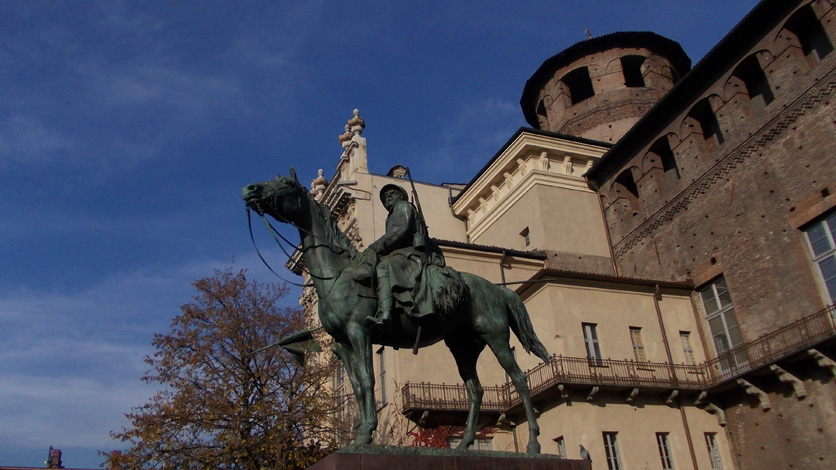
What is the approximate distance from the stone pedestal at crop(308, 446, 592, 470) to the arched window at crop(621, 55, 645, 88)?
1415 inches

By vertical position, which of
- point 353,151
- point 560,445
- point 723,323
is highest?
point 353,151

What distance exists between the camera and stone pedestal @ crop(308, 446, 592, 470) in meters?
6.63

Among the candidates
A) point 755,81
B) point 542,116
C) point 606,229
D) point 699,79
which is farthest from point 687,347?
point 542,116

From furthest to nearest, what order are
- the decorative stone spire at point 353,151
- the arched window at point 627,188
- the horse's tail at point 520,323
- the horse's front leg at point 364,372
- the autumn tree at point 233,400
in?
the decorative stone spire at point 353,151, the arched window at point 627,188, the autumn tree at point 233,400, the horse's tail at point 520,323, the horse's front leg at point 364,372

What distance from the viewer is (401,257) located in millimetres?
8383

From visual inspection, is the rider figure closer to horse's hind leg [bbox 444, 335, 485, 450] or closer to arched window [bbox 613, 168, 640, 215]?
horse's hind leg [bbox 444, 335, 485, 450]

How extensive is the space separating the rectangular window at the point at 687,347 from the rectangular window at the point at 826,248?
5.62 m

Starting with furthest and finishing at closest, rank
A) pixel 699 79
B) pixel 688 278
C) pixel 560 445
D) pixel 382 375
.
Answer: pixel 382 375 < pixel 699 79 < pixel 688 278 < pixel 560 445

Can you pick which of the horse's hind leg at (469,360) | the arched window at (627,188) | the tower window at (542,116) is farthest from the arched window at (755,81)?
the horse's hind leg at (469,360)

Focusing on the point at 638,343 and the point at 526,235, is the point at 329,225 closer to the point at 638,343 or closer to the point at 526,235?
the point at 638,343

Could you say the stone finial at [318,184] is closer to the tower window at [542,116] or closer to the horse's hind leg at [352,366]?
the tower window at [542,116]

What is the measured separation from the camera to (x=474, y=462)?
23.3ft

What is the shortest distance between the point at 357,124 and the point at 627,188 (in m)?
14.9

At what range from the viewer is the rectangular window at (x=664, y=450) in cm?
2327
